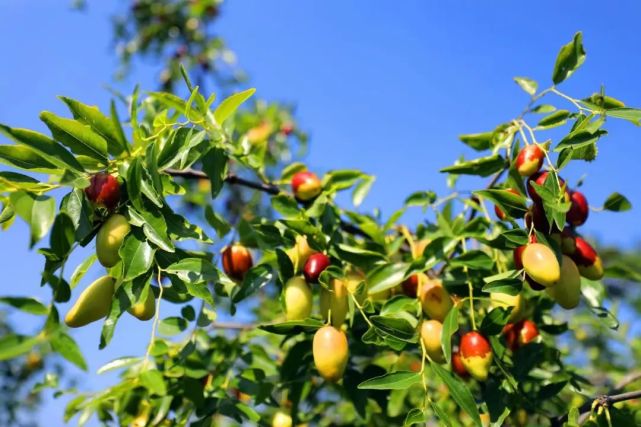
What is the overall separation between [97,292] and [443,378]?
0.91 metres

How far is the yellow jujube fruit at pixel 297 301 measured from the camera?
177 cm

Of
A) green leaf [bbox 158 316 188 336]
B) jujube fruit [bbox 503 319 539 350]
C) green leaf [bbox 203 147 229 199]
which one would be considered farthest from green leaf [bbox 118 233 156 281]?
jujube fruit [bbox 503 319 539 350]

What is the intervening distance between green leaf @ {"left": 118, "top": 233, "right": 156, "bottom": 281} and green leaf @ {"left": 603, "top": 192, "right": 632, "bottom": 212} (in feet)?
4.71

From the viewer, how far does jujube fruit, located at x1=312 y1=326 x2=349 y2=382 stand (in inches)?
64.7

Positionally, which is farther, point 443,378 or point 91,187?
point 443,378

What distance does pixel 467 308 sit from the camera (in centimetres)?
221

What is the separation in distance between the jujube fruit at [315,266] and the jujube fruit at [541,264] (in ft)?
1.85

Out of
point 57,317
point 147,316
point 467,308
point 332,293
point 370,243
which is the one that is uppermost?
point 370,243

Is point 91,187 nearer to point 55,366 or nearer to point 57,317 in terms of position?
point 57,317

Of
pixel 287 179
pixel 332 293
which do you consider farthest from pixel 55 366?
pixel 332 293

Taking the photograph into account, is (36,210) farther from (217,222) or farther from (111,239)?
(217,222)

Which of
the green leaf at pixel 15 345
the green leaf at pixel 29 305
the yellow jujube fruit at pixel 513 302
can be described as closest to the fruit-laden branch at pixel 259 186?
the yellow jujube fruit at pixel 513 302

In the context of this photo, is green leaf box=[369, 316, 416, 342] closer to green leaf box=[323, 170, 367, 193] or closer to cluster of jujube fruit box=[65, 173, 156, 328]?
cluster of jujube fruit box=[65, 173, 156, 328]

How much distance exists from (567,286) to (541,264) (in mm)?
224
